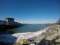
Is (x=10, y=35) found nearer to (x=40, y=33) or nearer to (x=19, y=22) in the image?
(x=19, y=22)

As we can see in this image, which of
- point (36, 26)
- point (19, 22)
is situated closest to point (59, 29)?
point (36, 26)

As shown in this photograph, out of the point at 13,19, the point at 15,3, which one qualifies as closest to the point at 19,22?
the point at 13,19

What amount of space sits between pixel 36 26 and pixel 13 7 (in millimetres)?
250

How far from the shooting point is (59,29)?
3.60 ft

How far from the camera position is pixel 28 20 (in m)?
1.10

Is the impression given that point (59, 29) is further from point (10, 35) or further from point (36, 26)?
point (10, 35)

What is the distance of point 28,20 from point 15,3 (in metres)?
0.18

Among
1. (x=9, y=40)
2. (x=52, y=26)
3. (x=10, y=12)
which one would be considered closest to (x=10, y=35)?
(x=9, y=40)

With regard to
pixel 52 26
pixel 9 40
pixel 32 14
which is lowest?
pixel 9 40

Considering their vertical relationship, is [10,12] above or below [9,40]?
above

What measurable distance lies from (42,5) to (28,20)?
0.57 feet

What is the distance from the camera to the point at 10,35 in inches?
42.6

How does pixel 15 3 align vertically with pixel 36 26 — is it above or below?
above

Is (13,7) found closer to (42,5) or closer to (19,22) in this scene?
(19,22)
